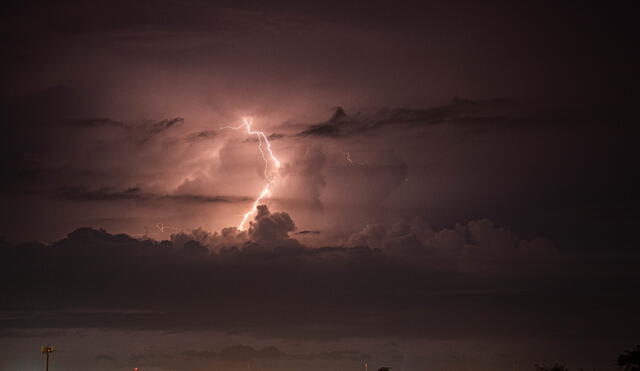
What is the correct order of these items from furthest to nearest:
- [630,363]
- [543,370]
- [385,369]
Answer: [543,370], [385,369], [630,363]

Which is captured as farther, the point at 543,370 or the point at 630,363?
the point at 543,370

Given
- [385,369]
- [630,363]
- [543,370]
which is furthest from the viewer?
[543,370]

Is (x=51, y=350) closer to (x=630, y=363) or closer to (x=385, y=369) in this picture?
(x=385, y=369)

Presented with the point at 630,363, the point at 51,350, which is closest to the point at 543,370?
the point at 630,363

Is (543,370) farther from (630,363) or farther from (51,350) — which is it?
(51,350)

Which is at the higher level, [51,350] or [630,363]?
[51,350]

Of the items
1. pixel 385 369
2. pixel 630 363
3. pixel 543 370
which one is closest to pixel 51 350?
pixel 385 369

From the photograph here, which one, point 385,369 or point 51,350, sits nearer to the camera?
point 385,369

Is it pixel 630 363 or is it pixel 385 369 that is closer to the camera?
pixel 630 363
